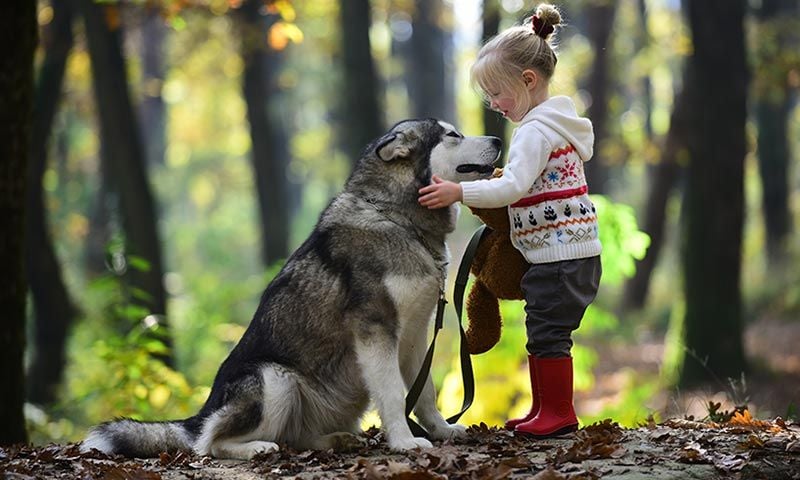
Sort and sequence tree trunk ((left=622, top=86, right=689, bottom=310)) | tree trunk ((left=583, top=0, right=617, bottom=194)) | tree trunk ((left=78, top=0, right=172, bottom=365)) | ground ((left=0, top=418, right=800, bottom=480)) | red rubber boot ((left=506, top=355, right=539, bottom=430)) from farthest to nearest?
tree trunk ((left=583, top=0, right=617, bottom=194)), tree trunk ((left=622, top=86, right=689, bottom=310)), tree trunk ((left=78, top=0, right=172, bottom=365)), red rubber boot ((left=506, top=355, right=539, bottom=430)), ground ((left=0, top=418, right=800, bottom=480))

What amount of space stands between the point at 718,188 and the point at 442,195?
8.10 m

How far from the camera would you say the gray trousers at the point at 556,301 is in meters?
4.88

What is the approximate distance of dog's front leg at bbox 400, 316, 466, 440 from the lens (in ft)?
17.2

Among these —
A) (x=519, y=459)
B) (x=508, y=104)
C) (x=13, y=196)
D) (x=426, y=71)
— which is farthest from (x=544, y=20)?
(x=426, y=71)

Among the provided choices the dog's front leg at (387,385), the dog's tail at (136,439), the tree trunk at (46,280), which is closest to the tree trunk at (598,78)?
the tree trunk at (46,280)

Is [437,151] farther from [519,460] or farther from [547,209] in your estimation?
[519,460]

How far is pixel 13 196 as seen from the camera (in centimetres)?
666

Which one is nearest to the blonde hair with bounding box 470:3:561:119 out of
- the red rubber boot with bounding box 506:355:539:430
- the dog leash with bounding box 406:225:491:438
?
the dog leash with bounding box 406:225:491:438

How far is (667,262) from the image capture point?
2967 centimetres

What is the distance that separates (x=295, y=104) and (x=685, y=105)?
28.4 meters

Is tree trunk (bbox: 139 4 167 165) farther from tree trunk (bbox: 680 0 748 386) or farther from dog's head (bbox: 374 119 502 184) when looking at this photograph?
dog's head (bbox: 374 119 502 184)

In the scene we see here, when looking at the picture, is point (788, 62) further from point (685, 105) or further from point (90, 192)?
point (90, 192)

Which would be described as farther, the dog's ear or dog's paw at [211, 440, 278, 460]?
the dog's ear

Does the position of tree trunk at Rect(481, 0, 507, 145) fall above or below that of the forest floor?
above
